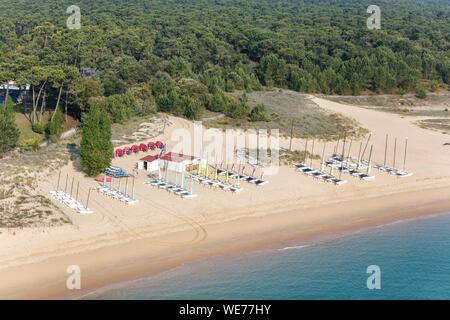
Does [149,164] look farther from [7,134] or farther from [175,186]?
[7,134]

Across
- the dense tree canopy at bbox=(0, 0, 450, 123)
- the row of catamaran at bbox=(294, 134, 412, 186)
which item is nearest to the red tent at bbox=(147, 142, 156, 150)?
the dense tree canopy at bbox=(0, 0, 450, 123)

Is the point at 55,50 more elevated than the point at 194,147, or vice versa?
the point at 55,50

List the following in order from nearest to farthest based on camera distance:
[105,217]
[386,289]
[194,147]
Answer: [386,289]
[105,217]
[194,147]

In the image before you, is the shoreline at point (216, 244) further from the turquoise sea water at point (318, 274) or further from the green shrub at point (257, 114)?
the green shrub at point (257, 114)

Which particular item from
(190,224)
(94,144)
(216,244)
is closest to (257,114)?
(94,144)
